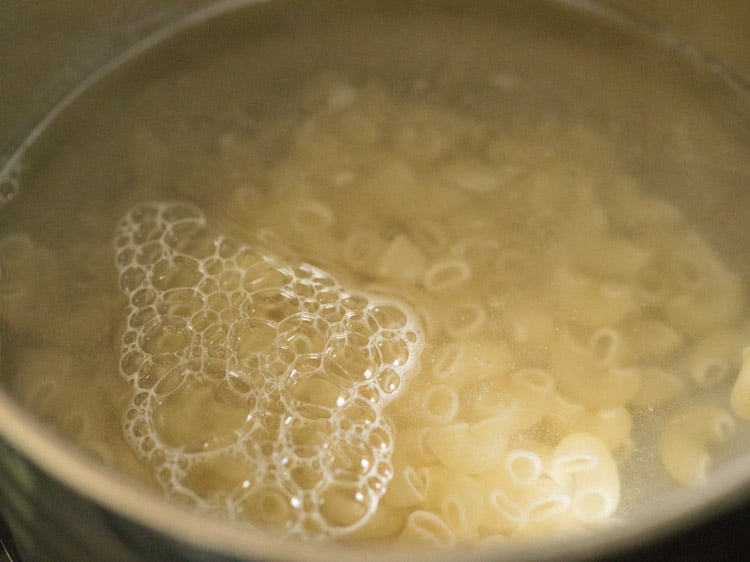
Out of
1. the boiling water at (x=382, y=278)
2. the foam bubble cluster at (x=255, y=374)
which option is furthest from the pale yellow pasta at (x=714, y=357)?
the foam bubble cluster at (x=255, y=374)

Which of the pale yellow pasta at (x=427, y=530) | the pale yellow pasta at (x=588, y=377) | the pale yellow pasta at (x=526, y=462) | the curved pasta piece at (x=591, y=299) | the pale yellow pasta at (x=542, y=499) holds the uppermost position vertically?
the curved pasta piece at (x=591, y=299)

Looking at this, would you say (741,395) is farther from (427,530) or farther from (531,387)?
(427,530)

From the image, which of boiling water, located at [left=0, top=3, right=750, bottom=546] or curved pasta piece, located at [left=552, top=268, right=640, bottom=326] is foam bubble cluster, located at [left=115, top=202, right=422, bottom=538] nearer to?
boiling water, located at [left=0, top=3, right=750, bottom=546]

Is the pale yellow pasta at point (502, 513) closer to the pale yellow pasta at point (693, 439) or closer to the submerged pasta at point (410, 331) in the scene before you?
the submerged pasta at point (410, 331)

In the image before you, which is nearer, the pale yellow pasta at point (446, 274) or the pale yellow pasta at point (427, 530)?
the pale yellow pasta at point (427, 530)

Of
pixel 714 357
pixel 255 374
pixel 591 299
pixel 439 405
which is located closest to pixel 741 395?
pixel 714 357

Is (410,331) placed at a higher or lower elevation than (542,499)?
higher

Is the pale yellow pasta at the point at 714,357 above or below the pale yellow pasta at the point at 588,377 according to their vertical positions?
above
